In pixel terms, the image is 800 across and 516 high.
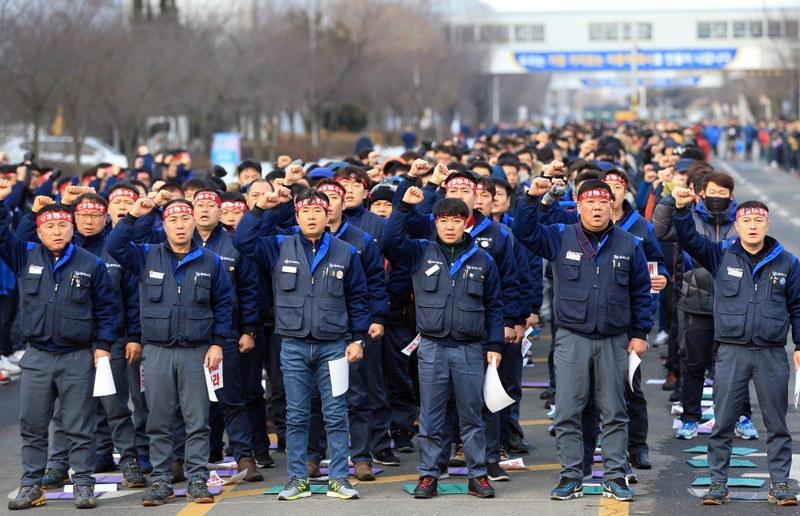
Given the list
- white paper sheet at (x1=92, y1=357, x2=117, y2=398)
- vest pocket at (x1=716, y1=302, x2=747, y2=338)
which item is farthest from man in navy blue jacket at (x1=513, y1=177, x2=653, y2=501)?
white paper sheet at (x1=92, y1=357, x2=117, y2=398)

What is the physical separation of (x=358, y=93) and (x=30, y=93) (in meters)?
27.0

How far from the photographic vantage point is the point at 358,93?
171 ft

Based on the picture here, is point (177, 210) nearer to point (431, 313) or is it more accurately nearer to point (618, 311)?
point (431, 313)

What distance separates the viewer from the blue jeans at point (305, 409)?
8.92 meters

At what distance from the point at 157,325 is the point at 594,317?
2.93 m

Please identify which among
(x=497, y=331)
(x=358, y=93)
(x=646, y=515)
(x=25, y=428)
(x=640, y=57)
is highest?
(x=640, y=57)

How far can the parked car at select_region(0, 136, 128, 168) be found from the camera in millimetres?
29938

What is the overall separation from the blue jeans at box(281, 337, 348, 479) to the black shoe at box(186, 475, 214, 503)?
571 mm

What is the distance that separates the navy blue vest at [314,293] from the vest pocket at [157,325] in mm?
753

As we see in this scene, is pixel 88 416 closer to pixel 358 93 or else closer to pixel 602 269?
pixel 602 269

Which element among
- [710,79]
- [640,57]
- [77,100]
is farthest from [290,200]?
[710,79]

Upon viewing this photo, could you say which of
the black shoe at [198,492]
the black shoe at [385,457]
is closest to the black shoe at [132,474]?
the black shoe at [198,492]

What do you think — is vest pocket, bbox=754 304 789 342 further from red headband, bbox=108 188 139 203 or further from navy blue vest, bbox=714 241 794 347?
red headband, bbox=108 188 139 203

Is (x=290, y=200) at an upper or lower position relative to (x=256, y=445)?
upper
